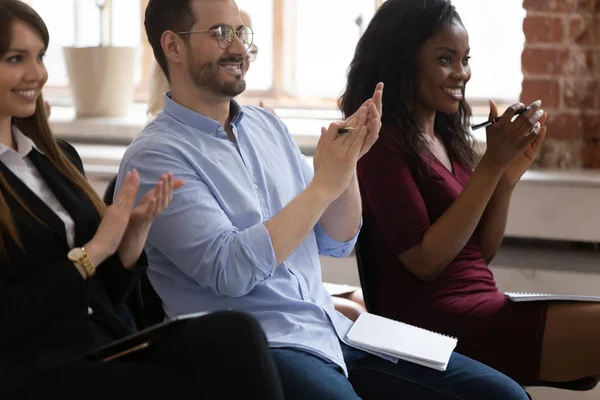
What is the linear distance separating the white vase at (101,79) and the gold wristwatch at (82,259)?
7.20ft

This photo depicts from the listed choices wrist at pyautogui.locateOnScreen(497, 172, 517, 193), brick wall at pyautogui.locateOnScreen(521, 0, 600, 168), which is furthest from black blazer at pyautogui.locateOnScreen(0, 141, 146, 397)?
brick wall at pyautogui.locateOnScreen(521, 0, 600, 168)

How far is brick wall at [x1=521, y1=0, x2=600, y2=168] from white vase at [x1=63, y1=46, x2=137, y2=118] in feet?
5.31

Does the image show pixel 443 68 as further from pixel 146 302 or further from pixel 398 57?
pixel 146 302

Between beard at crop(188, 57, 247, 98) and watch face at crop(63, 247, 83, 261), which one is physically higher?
beard at crop(188, 57, 247, 98)

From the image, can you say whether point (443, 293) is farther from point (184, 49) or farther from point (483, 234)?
point (184, 49)

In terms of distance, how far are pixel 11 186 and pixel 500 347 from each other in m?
1.13

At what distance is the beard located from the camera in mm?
1844

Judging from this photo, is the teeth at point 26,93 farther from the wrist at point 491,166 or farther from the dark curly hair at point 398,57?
the wrist at point 491,166

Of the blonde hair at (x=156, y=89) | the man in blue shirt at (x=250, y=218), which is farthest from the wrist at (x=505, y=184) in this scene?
the blonde hair at (x=156, y=89)

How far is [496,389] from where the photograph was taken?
1785 mm

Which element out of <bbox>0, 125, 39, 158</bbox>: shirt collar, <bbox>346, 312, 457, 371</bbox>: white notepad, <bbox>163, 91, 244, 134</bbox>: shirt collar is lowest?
<bbox>346, 312, 457, 371</bbox>: white notepad

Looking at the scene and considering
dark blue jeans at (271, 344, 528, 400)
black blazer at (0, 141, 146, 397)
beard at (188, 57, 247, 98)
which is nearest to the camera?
black blazer at (0, 141, 146, 397)

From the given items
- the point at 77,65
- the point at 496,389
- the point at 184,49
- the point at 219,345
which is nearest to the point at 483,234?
the point at 496,389

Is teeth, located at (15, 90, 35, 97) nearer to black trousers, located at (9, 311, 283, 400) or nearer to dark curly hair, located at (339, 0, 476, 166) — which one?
black trousers, located at (9, 311, 283, 400)
